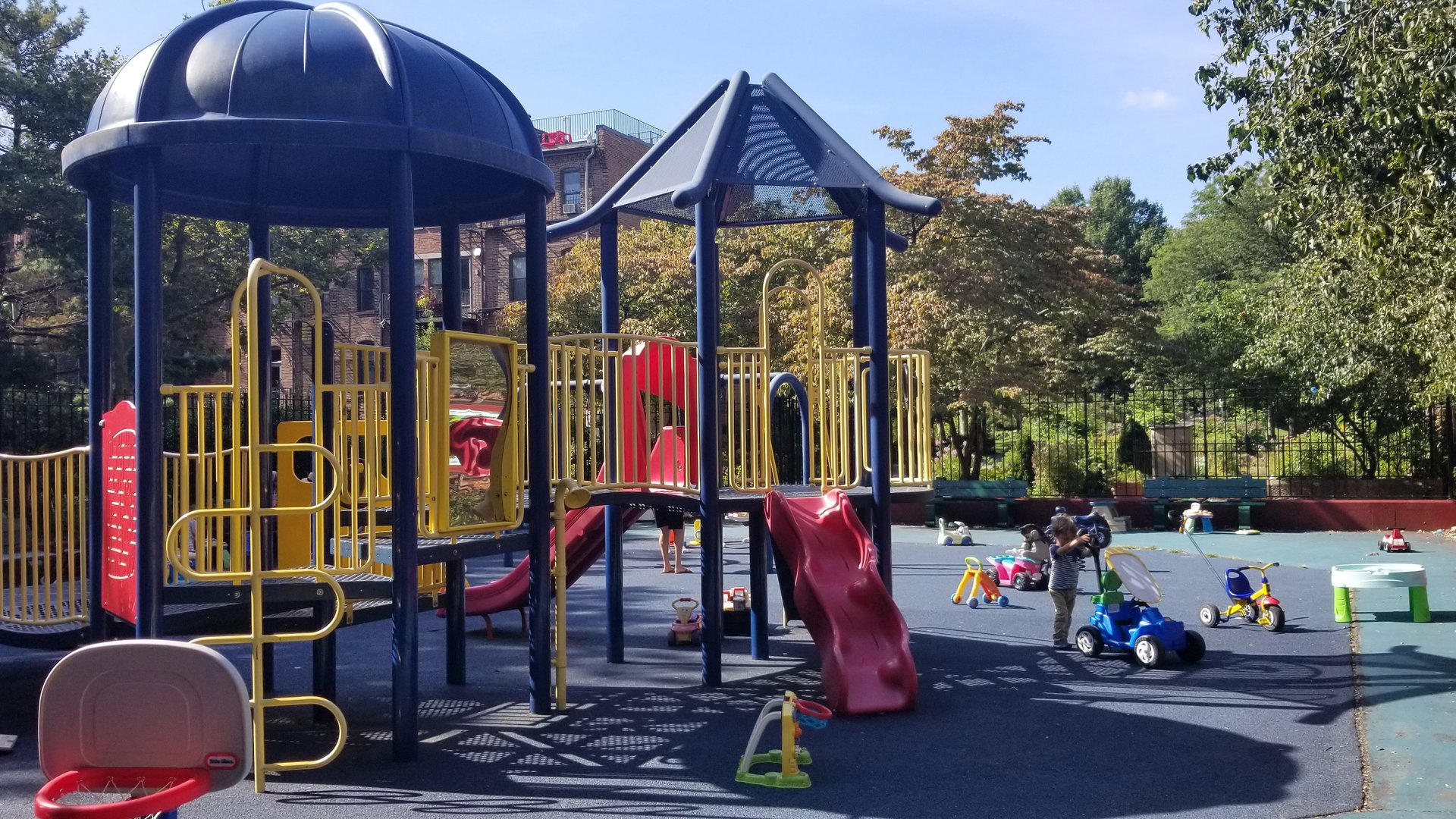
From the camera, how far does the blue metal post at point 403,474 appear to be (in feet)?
22.1

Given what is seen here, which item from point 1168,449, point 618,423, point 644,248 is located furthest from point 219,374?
point 1168,449

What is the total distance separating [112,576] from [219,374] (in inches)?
843

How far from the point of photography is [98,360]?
7.36m

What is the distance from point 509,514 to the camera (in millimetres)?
7922

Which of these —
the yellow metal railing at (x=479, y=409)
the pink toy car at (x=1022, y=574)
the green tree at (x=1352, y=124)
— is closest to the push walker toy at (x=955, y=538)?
the pink toy car at (x=1022, y=574)

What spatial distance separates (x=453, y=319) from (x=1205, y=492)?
17613mm

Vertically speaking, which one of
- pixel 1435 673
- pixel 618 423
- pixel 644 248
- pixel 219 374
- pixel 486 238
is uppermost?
pixel 486 238

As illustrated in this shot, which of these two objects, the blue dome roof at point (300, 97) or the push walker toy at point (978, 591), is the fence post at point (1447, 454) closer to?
the push walker toy at point (978, 591)

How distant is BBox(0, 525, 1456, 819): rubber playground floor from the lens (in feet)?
19.9

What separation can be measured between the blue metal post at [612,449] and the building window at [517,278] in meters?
35.8

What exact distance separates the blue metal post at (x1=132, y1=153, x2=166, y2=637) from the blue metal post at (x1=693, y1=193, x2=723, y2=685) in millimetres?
3800

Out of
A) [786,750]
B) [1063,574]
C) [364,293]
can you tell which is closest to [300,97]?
[786,750]

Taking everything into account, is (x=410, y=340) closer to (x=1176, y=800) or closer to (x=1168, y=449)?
(x=1176, y=800)

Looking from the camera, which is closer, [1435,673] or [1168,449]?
[1435,673]
